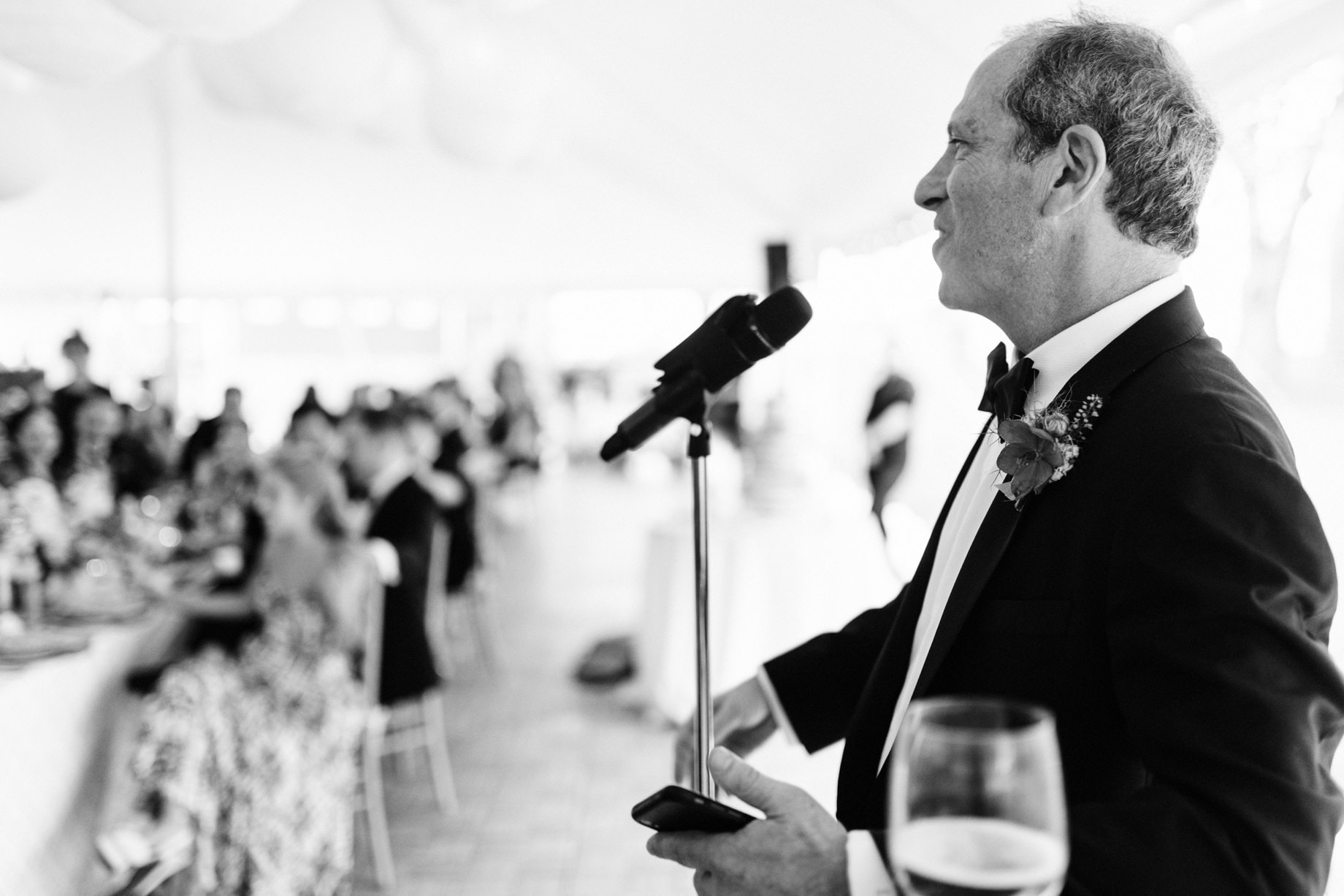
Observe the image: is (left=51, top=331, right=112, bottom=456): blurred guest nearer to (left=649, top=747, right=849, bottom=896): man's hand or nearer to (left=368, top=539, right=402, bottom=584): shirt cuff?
(left=368, top=539, right=402, bottom=584): shirt cuff

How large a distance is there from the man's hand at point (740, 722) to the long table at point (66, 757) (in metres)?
1.74

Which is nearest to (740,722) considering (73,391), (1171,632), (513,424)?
(1171,632)

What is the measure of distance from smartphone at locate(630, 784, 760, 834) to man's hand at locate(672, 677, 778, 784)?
1.57ft

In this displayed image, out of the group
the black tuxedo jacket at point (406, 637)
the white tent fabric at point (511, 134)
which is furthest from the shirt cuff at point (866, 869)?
the black tuxedo jacket at point (406, 637)

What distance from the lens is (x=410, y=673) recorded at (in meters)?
3.56

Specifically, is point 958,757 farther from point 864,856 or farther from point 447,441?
point 447,441

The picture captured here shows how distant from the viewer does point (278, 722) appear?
9.27 ft

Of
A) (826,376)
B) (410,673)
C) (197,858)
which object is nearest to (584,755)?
(410,673)

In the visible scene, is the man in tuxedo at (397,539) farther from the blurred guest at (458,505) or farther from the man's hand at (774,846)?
the man's hand at (774,846)

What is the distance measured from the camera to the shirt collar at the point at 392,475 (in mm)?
4102

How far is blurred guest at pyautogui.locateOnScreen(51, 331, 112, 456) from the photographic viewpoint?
5.90 meters

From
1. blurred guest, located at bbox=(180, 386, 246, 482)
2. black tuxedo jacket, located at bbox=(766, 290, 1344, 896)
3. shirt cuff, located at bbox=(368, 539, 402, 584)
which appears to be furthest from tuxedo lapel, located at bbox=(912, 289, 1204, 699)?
blurred guest, located at bbox=(180, 386, 246, 482)

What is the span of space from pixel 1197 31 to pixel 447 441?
440 cm

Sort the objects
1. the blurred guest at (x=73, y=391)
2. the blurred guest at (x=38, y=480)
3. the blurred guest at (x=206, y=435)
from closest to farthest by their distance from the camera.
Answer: the blurred guest at (x=38, y=480)
the blurred guest at (x=73, y=391)
the blurred guest at (x=206, y=435)
